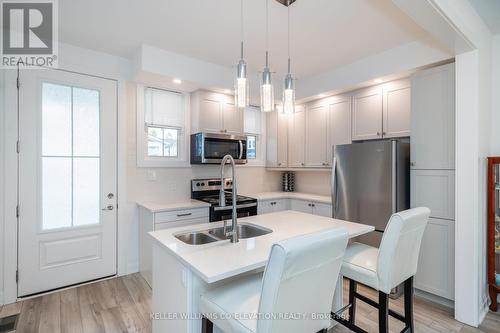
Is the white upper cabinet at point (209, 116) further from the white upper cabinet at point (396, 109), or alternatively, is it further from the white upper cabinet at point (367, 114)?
the white upper cabinet at point (396, 109)

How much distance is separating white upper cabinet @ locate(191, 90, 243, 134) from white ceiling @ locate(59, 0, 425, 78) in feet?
1.81

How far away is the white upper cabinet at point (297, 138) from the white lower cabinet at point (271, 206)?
630mm

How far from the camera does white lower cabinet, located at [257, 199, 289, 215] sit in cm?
368

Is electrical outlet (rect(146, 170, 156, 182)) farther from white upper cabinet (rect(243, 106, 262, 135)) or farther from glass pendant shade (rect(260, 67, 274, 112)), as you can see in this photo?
glass pendant shade (rect(260, 67, 274, 112))

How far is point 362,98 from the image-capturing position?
3.24 m

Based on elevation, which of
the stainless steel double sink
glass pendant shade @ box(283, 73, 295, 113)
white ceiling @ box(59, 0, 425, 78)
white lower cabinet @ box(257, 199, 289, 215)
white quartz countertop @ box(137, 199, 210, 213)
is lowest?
white lower cabinet @ box(257, 199, 289, 215)

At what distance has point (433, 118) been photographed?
2.48m

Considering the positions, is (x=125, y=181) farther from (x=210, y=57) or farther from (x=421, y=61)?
(x=421, y=61)

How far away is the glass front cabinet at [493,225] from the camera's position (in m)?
2.23

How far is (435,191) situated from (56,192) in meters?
3.84

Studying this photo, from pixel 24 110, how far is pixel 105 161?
0.86m

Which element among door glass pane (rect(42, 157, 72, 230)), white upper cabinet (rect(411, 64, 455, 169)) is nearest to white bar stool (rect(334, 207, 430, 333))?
white upper cabinet (rect(411, 64, 455, 169))

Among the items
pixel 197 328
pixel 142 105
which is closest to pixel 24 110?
pixel 142 105

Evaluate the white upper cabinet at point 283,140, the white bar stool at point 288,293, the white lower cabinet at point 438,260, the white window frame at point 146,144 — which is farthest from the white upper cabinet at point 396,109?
the white window frame at point 146,144
